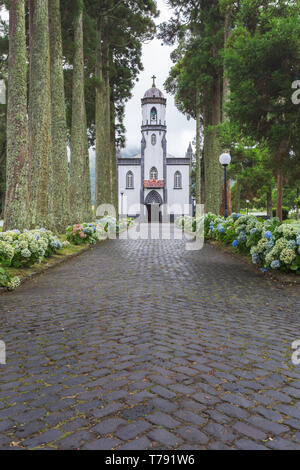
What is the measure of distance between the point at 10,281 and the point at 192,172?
59.7 m

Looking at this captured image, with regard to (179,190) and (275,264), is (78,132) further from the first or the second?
(179,190)

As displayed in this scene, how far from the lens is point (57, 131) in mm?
15953

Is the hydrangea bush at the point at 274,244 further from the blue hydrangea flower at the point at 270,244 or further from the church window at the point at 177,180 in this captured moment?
the church window at the point at 177,180

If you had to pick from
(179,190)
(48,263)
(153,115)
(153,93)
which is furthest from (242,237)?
(153,93)

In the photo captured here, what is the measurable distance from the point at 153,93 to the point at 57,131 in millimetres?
49689

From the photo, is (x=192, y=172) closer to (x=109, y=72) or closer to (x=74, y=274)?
(x=109, y=72)

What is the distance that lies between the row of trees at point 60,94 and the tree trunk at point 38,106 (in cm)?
3

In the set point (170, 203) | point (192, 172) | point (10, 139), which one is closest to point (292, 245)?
point (10, 139)

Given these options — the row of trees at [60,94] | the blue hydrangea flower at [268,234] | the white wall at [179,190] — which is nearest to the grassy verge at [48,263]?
the row of trees at [60,94]

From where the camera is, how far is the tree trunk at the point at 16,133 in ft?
35.8

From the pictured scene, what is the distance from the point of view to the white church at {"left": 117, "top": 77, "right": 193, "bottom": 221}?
61438 mm

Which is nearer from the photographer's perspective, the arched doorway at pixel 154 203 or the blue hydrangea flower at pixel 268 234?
the blue hydrangea flower at pixel 268 234

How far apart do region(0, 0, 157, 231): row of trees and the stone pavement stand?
5.68 m
